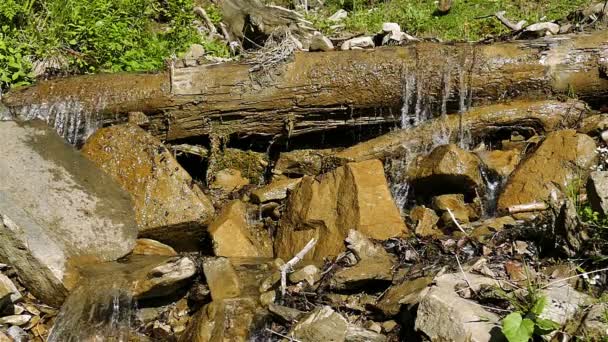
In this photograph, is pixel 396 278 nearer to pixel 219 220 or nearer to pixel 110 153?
pixel 219 220

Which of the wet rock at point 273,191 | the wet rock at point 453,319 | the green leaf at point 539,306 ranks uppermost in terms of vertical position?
the green leaf at point 539,306

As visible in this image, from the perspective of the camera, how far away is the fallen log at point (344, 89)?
614 cm

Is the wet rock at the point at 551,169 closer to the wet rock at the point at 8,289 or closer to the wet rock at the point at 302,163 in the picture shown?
the wet rock at the point at 302,163

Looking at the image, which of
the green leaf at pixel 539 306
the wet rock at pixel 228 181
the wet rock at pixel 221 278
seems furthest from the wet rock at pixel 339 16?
the green leaf at pixel 539 306

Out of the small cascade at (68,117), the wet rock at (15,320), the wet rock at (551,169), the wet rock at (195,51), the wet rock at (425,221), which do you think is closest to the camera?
the wet rock at (15,320)

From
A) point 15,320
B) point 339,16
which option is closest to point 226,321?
point 15,320

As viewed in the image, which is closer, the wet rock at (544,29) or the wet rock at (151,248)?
the wet rock at (151,248)

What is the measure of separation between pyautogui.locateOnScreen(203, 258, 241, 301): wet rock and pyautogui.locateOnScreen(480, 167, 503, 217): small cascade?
6.80ft

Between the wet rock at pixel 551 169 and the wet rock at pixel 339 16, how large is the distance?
526cm

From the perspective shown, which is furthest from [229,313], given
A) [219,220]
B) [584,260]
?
[584,260]

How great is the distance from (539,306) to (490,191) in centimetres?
245

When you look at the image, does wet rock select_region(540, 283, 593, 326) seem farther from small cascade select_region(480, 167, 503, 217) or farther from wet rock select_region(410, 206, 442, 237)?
small cascade select_region(480, 167, 503, 217)

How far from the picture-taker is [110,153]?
5.80m

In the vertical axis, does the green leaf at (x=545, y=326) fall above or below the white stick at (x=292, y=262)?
above
